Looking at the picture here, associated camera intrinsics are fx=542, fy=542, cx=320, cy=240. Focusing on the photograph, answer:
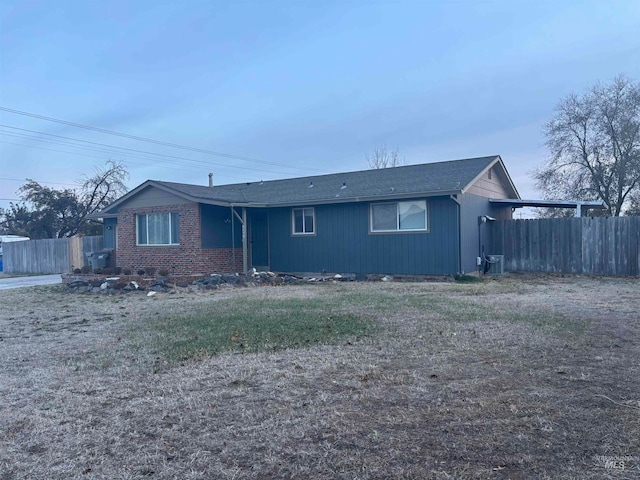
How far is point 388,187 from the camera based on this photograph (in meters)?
16.3

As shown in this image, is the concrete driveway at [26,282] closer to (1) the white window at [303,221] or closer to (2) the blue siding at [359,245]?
(2) the blue siding at [359,245]

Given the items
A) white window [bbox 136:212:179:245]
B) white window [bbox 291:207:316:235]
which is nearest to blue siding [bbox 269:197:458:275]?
white window [bbox 291:207:316:235]

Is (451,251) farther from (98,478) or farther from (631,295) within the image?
(98,478)

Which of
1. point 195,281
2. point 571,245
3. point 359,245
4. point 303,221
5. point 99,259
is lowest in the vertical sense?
point 195,281

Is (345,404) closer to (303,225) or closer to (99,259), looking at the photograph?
(303,225)

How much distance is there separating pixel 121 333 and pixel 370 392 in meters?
4.75

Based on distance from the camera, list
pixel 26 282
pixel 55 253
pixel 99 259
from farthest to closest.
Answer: pixel 55 253 < pixel 99 259 < pixel 26 282

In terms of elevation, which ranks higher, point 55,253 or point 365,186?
point 365,186

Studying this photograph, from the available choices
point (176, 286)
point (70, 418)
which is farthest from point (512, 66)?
point (70, 418)

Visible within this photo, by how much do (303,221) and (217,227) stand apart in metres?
2.86

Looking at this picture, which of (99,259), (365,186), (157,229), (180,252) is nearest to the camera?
(365,186)

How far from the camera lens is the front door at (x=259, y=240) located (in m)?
18.8

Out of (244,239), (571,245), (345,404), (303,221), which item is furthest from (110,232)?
(345,404)

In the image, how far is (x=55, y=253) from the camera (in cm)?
2520
